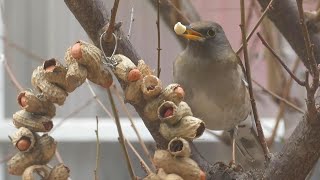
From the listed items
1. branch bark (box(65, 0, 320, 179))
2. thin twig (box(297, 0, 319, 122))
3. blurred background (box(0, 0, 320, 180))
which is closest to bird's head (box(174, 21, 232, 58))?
branch bark (box(65, 0, 320, 179))

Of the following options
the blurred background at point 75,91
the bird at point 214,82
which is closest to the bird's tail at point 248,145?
the bird at point 214,82

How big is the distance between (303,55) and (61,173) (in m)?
0.61

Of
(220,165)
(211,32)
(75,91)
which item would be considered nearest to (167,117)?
(220,165)

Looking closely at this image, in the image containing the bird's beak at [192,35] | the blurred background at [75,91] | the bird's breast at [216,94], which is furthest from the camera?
the blurred background at [75,91]

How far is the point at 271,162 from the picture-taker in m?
0.79

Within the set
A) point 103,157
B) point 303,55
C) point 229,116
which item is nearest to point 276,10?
point 303,55

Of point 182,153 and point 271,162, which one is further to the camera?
point 271,162

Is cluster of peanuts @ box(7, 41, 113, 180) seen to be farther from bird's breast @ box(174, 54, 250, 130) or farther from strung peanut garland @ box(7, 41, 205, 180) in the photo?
bird's breast @ box(174, 54, 250, 130)

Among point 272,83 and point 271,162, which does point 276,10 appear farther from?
point 272,83

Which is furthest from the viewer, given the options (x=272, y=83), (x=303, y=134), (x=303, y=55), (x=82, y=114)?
(x=82, y=114)

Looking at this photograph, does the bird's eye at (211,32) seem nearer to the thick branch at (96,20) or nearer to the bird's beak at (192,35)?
the bird's beak at (192,35)

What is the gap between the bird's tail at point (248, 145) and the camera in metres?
1.20

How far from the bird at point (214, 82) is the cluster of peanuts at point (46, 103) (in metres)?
0.49

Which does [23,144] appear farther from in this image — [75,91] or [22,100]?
[75,91]
